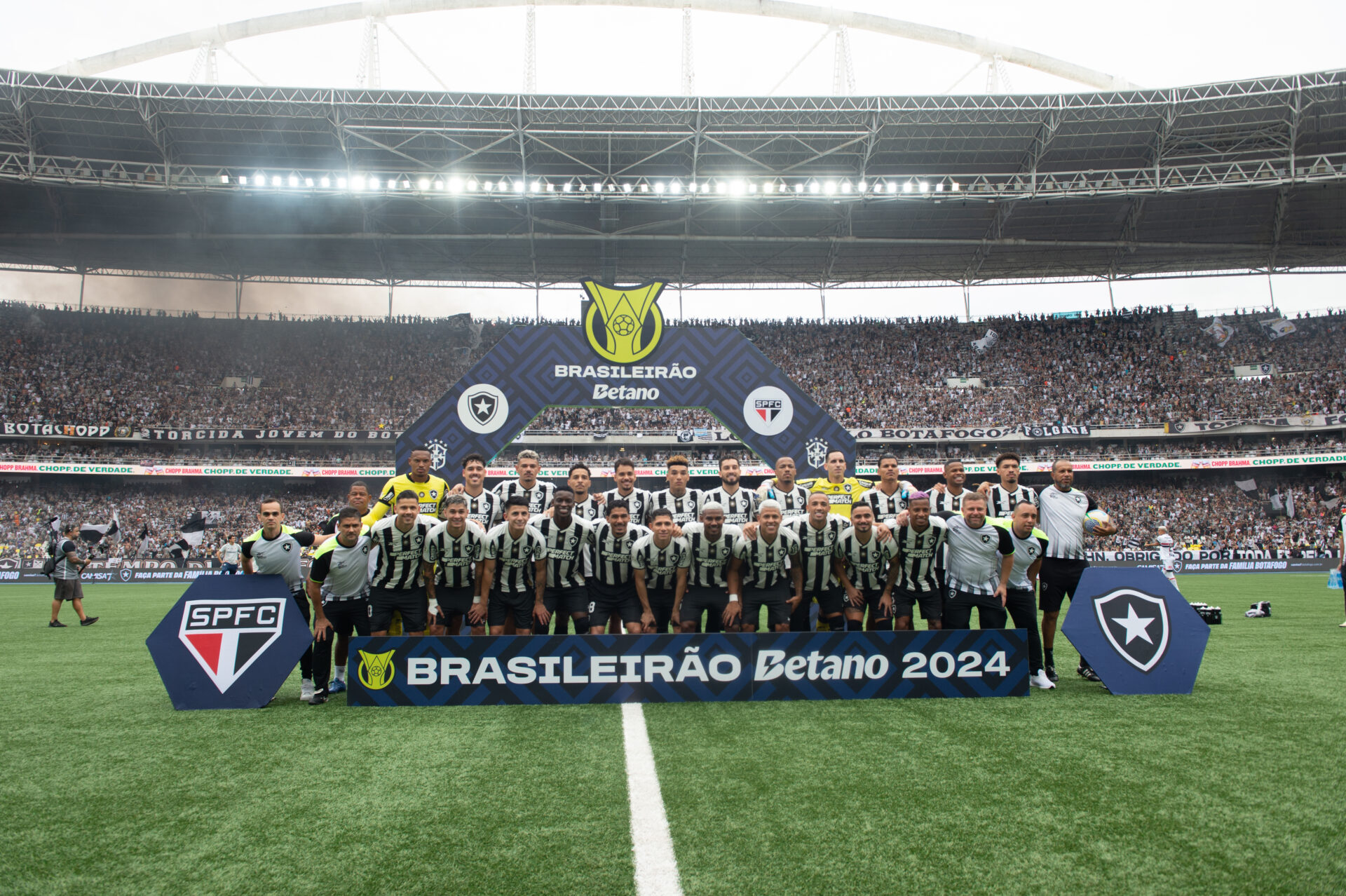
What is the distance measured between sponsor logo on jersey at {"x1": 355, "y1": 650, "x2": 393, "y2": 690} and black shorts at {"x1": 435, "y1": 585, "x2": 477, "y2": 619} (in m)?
0.83

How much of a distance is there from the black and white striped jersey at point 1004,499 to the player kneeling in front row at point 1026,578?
75cm

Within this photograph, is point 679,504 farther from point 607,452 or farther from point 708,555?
point 607,452

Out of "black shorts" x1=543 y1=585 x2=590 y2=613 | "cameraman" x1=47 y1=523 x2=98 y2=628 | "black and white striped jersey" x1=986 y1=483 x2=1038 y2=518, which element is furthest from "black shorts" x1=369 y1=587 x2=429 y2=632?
"cameraman" x1=47 y1=523 x2=98 y2=628

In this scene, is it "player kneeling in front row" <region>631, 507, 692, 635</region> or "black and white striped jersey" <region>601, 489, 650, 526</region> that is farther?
"black and white striped jersey" <region>601, 489, 650, 526</region>

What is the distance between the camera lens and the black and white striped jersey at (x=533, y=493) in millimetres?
7812

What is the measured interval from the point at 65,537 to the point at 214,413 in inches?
878

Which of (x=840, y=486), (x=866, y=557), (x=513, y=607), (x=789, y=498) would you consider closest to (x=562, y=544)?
(x=513, y=607)

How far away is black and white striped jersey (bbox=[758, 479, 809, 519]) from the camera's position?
7668 millimetres

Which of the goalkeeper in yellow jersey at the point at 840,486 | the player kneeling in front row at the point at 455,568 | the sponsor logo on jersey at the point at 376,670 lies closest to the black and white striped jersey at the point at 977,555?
the goalkeeper in yellow jersey at the point at 840,486

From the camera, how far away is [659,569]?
6.69 metres

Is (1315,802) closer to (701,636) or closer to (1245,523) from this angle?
(701,636)

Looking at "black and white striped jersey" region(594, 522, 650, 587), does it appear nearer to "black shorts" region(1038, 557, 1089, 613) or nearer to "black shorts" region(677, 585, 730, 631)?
"black shorts" region(677, 585, 730, 631)

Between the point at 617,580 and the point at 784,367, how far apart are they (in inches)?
1147

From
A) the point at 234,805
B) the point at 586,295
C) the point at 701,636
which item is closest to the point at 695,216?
the point at 586,295
